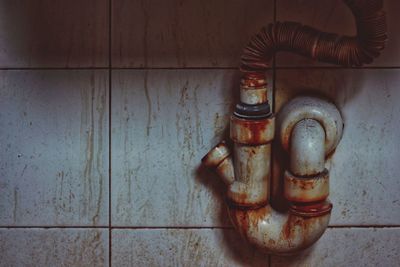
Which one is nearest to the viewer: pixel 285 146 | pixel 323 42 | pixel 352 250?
pixel 323 42

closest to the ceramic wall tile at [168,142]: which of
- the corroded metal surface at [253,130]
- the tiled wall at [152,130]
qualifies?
the tiled wall at [152,130]

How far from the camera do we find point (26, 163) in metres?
1.41

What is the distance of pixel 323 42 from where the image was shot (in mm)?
1197

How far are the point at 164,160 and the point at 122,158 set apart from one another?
0.11 metres

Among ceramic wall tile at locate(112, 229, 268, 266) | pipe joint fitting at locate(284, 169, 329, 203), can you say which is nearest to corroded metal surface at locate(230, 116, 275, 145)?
pipe joint fitting at locate(284, 169, 329, 203)

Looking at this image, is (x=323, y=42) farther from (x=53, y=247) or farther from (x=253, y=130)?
(x=53, y=247)

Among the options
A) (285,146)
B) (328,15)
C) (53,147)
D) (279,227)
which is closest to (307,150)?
(285,146)

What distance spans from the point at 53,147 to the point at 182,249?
0.42 metres

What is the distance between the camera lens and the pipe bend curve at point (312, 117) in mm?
1288

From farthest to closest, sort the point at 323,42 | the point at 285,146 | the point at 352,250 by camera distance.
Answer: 1. the point at 352,250
2. the point at 285,146
3. the point at 323,42

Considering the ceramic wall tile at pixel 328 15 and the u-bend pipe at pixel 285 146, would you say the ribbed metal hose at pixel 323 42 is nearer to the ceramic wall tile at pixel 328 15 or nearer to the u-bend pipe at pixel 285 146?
the u-bend pipe at pixel 285 146

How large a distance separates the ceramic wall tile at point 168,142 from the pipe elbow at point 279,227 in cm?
12

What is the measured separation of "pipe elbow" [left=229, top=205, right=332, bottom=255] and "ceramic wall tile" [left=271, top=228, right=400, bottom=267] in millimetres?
133

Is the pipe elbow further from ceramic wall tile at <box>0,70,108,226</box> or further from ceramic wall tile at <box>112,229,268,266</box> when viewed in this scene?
ceramic wall tile at <box>0,70,108,226</box>
